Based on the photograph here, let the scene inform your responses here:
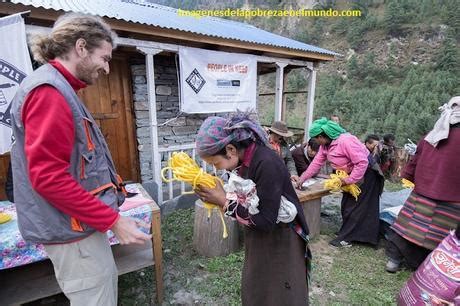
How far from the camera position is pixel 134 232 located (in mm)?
1204

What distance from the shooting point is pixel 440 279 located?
219 centimetres

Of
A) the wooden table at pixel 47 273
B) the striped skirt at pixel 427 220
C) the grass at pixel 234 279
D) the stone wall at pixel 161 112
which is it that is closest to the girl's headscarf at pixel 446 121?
the striped skirt at pixel 427 220

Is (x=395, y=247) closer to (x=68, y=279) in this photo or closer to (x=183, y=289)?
(x=183, y=289)

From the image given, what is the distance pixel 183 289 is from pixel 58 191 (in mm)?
2310

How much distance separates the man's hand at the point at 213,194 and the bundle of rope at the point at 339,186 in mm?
2561

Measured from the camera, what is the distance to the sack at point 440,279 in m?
2.10

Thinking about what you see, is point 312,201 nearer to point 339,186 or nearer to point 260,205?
point 339,186

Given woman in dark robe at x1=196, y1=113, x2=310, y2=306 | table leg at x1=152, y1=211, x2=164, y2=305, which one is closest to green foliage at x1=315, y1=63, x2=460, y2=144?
table leg at x1=152, y1=211, x2=164, y2=305

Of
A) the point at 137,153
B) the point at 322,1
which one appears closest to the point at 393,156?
the point at 137,153

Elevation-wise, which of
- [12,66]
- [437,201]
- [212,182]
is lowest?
[437,201]

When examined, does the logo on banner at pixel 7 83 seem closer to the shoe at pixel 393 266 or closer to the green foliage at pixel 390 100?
the shoe at pixel 393 266

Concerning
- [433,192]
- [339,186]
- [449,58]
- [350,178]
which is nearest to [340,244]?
[339,186]

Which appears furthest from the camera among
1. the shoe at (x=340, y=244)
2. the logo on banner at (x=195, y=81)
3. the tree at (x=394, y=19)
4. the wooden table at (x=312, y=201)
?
the tree at (x=394, y=19)

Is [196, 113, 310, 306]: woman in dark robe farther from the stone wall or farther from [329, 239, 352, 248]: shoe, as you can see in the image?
the stone wall
